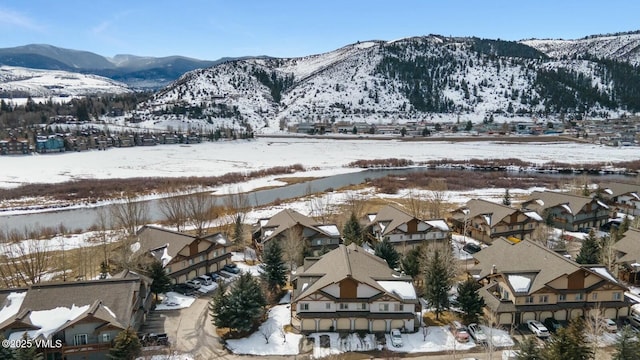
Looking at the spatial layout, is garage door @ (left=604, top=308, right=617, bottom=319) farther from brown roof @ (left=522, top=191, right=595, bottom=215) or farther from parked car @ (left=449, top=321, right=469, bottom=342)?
brown roof @ (left=522, top=191, right=595, bottom=215)

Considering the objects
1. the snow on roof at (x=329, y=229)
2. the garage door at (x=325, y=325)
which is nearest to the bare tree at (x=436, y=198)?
the snow on roof at (x=329, y=229)

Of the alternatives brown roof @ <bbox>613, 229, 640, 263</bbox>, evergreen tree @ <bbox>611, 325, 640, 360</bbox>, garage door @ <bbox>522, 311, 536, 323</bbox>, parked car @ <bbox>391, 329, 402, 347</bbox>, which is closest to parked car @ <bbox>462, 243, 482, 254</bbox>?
brown roof @ <bbox>613, 229, 640, 263</bbox>

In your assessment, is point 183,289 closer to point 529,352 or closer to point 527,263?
point 529,352

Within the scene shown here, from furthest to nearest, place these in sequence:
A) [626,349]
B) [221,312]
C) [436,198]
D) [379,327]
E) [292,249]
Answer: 1. [436,198]
2. [292,249]
3. [379,327]
4. [221,312]
5. [626,349]

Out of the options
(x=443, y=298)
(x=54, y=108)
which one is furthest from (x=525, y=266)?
(x=54, y=108)

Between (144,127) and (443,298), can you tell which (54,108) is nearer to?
(144,127)

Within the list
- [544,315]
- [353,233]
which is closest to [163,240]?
[353,233]

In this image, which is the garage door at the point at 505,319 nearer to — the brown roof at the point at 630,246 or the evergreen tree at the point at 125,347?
the brown roof at the point at 630,246
